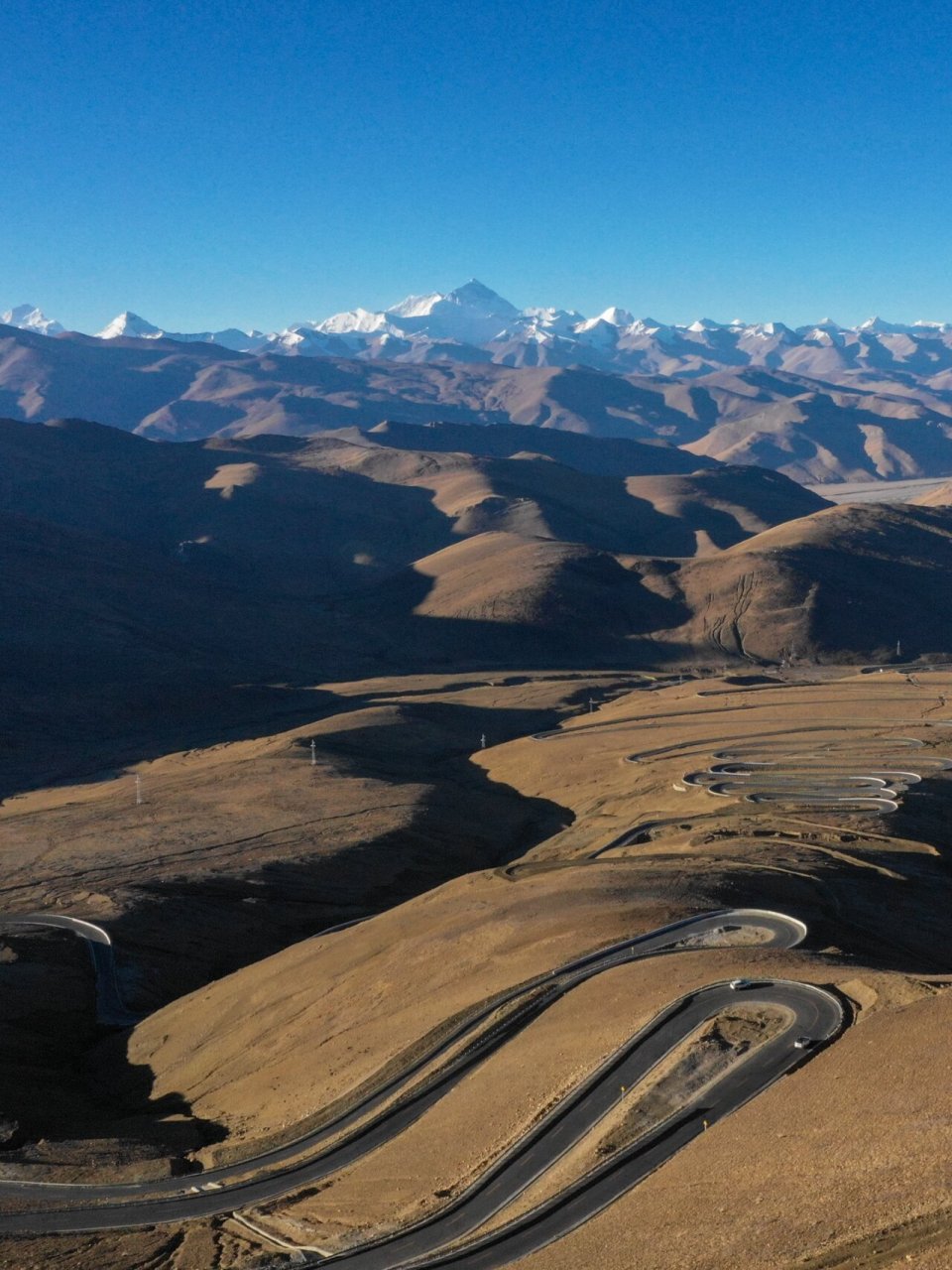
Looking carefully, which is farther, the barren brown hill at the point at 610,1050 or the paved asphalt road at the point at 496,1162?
the paved asphalt road at the point at 496,1162

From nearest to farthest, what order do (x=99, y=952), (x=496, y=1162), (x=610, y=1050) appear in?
(x=496, y=1162) < (x=610, y=1050) < (x=99, y=952)

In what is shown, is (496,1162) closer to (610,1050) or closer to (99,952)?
(610,1050)

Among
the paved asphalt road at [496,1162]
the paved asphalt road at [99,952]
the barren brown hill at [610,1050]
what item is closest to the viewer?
the barren brown hill at [610,1050]

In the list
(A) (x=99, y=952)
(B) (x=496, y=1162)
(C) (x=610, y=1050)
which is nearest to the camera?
(B) (x=496, y=1162)

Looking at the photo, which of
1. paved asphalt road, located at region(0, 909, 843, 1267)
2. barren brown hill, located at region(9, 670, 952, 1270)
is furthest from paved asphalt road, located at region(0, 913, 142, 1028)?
A: paved asphalt road, located at region(0, 909, 843, 1267)

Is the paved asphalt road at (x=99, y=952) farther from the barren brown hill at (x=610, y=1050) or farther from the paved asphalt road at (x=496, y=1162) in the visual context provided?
the paved asphalt road at (x=496, y=1162)

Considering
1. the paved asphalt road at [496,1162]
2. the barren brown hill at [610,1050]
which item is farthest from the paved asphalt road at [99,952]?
the paved asphalt road at [496,1162]

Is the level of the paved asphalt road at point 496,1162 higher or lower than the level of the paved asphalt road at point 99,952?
higher

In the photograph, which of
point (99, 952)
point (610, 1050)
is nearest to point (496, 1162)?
point (610, 1050)

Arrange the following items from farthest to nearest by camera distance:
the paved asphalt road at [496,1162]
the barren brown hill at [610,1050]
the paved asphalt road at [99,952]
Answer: the paved asphalt road at [99,952], the paved asphalt road at [496,1162], the barren brown hill at [610,1050]

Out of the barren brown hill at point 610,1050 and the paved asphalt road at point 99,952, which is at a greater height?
the barren brown hill at point 610,1050
